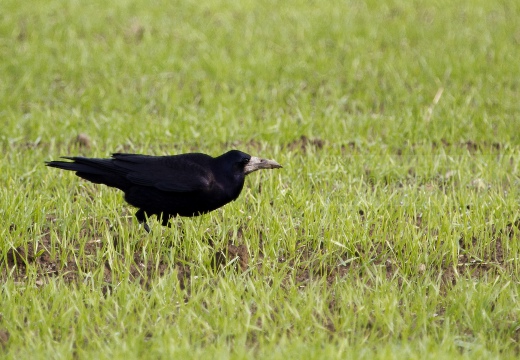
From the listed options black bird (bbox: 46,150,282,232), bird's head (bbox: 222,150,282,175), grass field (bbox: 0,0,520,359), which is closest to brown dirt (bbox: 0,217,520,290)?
grass field (bbox: 0,0,520,359)

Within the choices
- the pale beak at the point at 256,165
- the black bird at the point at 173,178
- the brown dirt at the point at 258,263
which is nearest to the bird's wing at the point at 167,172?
the black bird at the point at 173,178

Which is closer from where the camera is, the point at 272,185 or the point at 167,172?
the point at 167,172

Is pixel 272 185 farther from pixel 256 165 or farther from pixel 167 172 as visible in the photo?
pixel 167 172

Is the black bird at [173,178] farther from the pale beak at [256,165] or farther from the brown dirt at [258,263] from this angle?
the brown dirt at [258,263]

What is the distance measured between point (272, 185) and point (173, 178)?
1104mm

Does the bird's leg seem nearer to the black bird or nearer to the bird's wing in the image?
the black bird

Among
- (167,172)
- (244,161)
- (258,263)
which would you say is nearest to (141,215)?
(167,172)

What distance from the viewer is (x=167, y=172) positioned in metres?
5.84

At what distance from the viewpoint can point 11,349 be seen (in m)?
4.16

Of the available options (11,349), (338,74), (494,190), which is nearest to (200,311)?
(11,349)

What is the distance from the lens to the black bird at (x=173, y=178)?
5723 millimetres

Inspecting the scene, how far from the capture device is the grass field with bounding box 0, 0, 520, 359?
4.52 m

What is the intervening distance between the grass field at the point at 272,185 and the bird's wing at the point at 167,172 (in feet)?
0.95

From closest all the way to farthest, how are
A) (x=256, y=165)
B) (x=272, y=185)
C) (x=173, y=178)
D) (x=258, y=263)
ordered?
(x=258, y=263)
(x=173, y=178)
(x=256, y=165)
(x=272, y=185)
